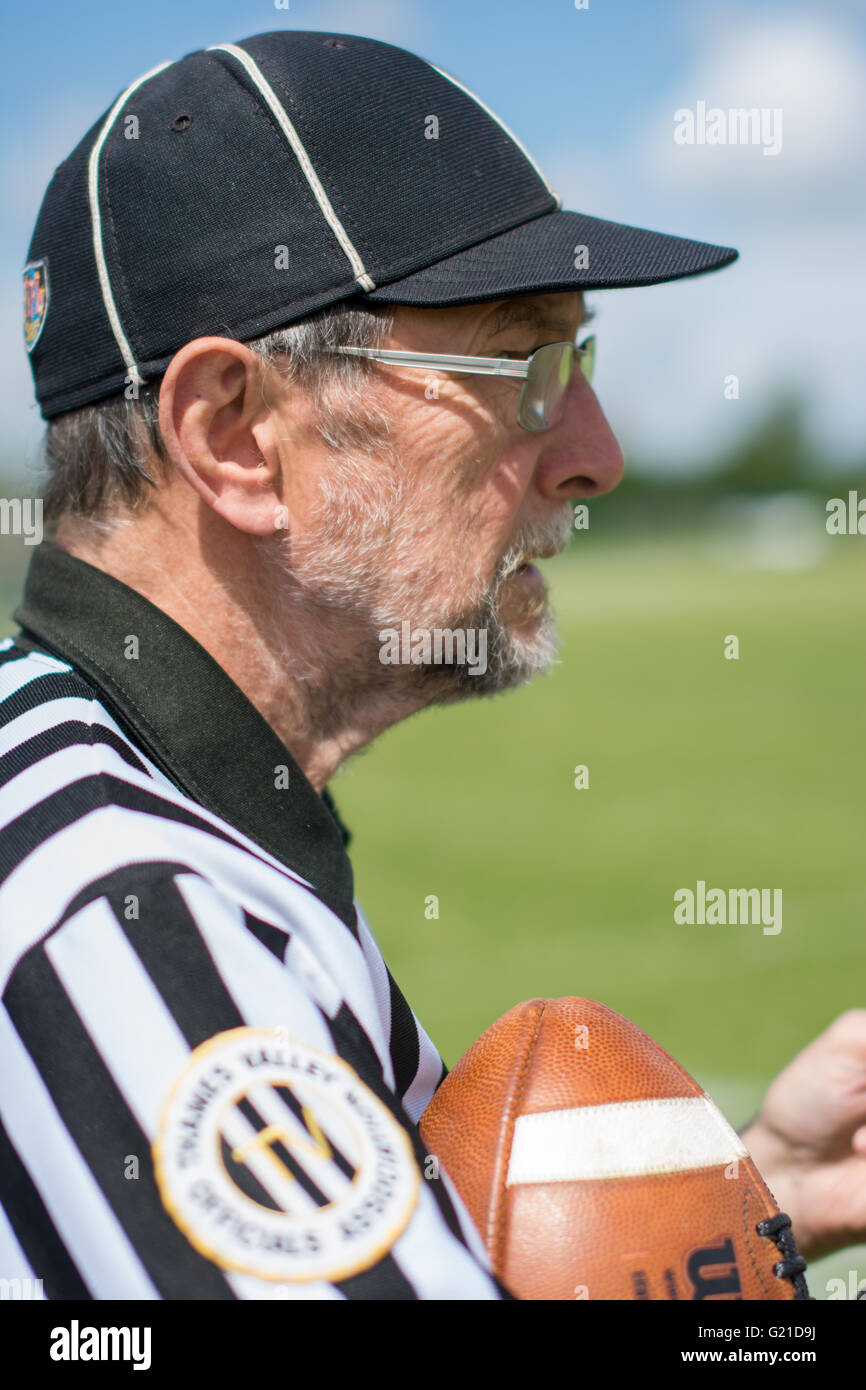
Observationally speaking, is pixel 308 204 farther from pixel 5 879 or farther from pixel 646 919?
pixel 646 919

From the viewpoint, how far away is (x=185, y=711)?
72.3 inches

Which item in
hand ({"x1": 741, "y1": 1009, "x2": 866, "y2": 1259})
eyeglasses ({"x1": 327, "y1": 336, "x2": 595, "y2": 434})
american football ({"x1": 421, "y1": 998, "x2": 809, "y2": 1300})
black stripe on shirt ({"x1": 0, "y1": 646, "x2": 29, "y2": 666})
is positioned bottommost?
hand ({"x1": 741, "y1": 1009, "x2": 866, "y2": 1259})

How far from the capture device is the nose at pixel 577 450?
2.36 m

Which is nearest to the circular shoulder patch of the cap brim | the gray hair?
the gray hair

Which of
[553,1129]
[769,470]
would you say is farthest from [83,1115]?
[769,470]

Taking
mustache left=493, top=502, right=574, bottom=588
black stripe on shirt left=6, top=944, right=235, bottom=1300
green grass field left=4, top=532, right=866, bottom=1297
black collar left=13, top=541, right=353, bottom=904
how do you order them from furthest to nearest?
1. green grass field left=4, top=532, right=866, bottom=1297
2. mustache left=493, top=502, right=574, bottom=588
3. black collar left=13, top=541, right=353, bottom=904
4. black stripe on shirt left=6, top=944, right=235, bottom=1300

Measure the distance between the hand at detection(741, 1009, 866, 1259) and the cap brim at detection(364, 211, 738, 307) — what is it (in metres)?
1.41

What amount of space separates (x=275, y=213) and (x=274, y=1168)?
1425 millimetres

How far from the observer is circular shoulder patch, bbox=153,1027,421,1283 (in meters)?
1.20

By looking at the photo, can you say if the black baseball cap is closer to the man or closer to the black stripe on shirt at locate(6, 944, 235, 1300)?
the man

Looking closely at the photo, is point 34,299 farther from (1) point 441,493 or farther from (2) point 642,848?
(2) point 642,848

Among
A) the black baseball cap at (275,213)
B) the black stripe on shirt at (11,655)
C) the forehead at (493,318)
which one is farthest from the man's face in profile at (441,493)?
the black stripe on shirt at (11,655)

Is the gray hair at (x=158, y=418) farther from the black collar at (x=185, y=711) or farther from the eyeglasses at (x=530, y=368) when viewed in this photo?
the black collar at (x=185, y=711)
